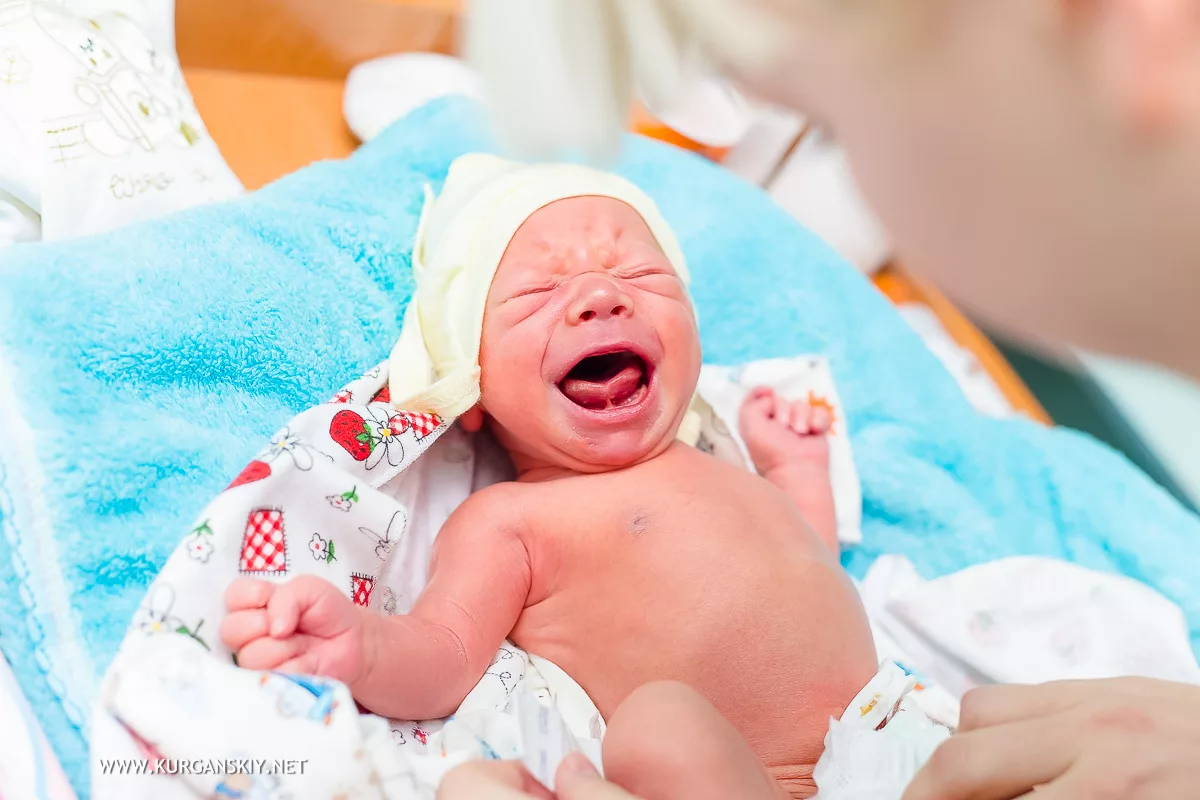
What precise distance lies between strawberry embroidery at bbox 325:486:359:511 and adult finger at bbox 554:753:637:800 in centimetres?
38

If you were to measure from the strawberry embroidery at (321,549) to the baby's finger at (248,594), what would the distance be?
147 millimetres

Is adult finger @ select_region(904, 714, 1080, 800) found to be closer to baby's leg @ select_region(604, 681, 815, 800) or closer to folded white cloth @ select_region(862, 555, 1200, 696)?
baby's leg @ select_region(604, 681, 815, 800)

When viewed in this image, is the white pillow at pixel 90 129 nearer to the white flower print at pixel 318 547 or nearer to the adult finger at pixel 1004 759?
the white flower print at pixel 318 547

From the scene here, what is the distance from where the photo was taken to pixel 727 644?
957 millimetres

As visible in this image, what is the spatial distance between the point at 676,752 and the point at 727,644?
0.25 metres

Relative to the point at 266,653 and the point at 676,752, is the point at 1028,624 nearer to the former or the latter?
the point at 676,752

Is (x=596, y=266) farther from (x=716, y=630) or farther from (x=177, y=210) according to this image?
(x=177, y=210)

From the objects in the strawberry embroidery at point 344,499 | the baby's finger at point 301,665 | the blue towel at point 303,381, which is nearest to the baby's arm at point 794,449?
the blue towel at point 303,381

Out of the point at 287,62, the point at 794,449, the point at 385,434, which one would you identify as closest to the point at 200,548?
the point at 385,434

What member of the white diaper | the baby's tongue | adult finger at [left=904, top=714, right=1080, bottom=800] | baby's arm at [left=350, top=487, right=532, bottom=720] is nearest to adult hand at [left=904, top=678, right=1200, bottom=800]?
adult finger at [left=904, top=714, right=1080, bottom=800]

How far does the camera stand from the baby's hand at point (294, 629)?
75 cm

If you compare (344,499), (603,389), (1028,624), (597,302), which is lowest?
(1028,624)

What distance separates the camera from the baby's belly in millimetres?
944

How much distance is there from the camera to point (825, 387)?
56.7 inches
